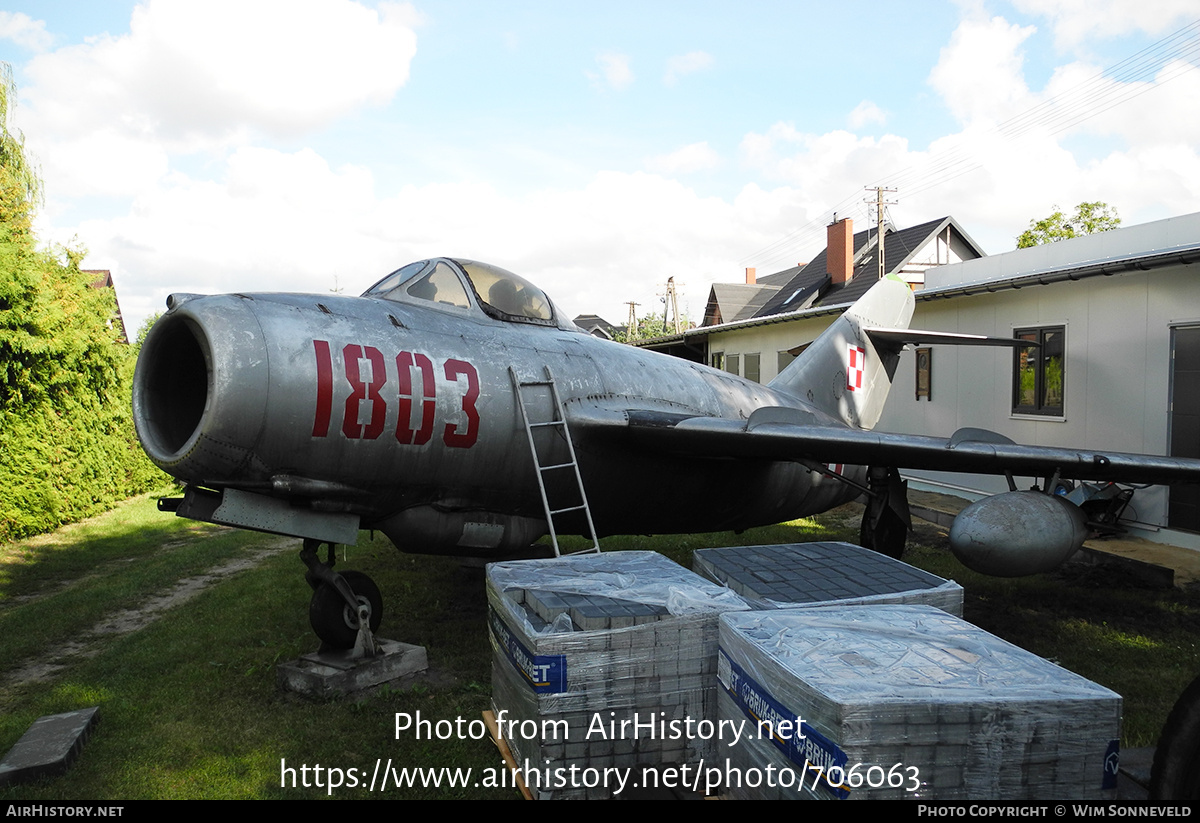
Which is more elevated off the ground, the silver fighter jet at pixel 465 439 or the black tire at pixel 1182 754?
the silver fighter jet at pixel 465 439

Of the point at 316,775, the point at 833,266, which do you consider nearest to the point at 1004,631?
the point at 316,775

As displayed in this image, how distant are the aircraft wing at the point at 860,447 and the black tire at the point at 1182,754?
10.6ft

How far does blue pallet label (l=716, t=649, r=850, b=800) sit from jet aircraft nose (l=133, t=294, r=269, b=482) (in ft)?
11.4

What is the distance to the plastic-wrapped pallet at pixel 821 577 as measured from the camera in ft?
13.1

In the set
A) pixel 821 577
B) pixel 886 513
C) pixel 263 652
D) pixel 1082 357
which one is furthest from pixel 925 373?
pixel 263 652

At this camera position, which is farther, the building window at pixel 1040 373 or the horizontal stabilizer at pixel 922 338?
the building window at pixel 1040 373

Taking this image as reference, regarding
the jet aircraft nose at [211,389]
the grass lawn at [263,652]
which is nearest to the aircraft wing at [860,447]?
the grass lawn at [263,652]

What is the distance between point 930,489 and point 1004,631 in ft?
30.0

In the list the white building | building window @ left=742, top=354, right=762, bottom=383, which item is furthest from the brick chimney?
the white building

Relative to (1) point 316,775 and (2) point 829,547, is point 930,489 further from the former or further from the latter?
(1) point 316,775

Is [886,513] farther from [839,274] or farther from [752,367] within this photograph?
[839,274]

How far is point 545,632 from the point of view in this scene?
11.0ft

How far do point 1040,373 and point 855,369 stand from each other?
4.18m

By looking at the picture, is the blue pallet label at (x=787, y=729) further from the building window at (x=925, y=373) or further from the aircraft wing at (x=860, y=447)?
the building window at (x=925, y=373)
